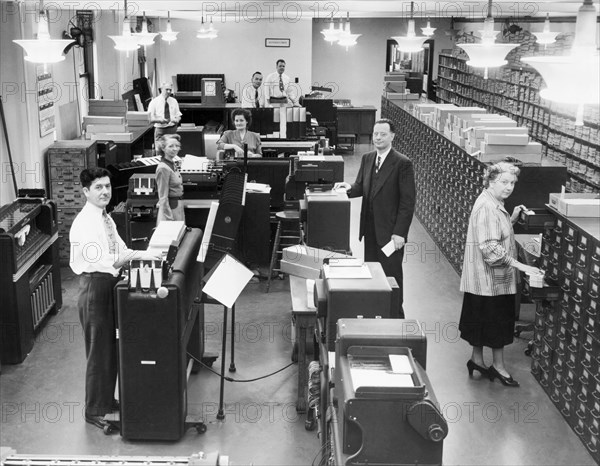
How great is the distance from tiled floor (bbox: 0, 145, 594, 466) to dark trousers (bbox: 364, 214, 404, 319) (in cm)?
68

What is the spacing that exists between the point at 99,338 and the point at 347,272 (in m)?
1.66

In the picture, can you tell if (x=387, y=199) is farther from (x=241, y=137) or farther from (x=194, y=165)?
(x=241, y=137)

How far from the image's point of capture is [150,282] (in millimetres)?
4543

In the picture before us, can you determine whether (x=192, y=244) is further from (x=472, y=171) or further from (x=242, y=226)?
(x=472, y=171)

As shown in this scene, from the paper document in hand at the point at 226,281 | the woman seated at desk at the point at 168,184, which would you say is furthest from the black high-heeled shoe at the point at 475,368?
the woman seated at desk at the point at 168,184

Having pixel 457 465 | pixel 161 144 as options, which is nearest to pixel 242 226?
pixel 161 144

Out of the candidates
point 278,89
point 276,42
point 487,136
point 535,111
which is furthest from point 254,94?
point 487,136

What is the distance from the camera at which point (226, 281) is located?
493 cm

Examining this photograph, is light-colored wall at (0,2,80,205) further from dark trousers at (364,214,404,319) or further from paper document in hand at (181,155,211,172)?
dark trousers at (364,214,404,319)

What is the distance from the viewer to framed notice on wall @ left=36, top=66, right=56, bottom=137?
8.73 metres

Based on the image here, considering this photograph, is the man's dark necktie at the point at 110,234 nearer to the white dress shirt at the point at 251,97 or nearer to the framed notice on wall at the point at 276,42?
the white dress shirt at the point at 251,97

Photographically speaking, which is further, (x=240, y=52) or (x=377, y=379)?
(x=240, y=52)

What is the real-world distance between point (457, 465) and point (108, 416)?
84.0 inches

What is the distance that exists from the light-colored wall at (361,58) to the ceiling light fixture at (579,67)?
18.4 m
